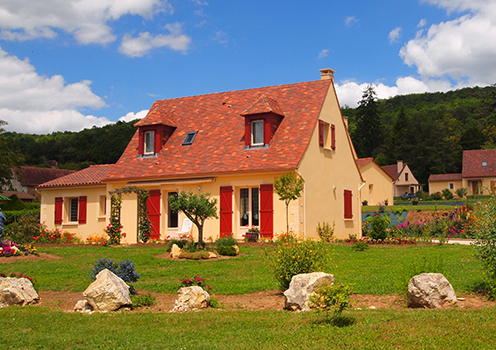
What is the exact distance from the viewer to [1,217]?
14195mm

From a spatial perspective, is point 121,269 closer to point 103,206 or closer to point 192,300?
point 192,300

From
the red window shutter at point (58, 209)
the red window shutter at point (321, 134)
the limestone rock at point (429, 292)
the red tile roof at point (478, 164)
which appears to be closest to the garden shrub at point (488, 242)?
the limestone rock at point (429, 292)

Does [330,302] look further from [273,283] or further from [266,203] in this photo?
[266,203]

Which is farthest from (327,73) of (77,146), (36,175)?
(77,146)

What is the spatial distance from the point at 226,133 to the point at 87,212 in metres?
8.47

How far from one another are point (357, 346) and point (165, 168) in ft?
54.6

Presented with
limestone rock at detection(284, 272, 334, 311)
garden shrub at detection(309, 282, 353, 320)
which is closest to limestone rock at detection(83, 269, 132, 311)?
limestone rock at detection(284, 272, 334, 311)

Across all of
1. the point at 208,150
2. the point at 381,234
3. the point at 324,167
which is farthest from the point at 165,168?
the point at 381,234

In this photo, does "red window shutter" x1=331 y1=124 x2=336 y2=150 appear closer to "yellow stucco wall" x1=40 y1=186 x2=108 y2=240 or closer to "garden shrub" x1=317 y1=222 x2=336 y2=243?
"garden shrub" x1=317 y1=222 x2=336 y2=243

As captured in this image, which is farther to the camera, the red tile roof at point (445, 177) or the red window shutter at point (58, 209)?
the red tile roof at point (445, 177)

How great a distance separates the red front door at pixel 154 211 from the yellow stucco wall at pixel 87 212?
3.54 meters

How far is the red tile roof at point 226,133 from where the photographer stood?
64.0 feet

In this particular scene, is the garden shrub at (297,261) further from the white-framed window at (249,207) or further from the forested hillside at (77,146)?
the forested hillside at (77,146)

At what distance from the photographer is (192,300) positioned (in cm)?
794
